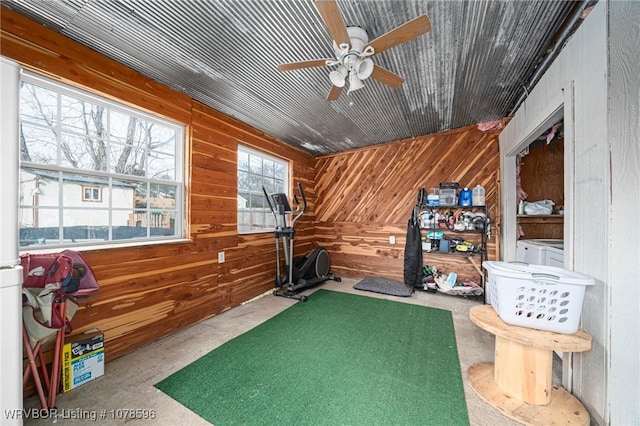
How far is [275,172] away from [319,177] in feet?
3.94

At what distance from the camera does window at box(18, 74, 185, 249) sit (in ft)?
5.47

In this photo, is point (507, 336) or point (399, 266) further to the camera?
point (399, 266)

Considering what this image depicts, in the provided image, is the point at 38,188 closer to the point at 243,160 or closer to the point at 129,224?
the point at 129,224

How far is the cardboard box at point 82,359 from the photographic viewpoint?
1590mm

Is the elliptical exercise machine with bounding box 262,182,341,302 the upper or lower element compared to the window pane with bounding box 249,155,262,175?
lower

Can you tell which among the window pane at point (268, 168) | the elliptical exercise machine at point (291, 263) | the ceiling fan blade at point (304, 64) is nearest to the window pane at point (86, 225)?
the elliptical exercise machine at point (291, 263)

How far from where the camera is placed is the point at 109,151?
6.72 feet

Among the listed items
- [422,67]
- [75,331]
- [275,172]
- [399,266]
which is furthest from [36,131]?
[399,266]

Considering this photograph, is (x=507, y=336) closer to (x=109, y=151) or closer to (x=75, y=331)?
(x=75, y=331)

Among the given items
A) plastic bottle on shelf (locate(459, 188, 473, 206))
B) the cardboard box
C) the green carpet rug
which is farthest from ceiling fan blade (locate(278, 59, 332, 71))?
plastic bottle on shelf (locate(459, 188, 473, 206))

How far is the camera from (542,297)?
1397mm

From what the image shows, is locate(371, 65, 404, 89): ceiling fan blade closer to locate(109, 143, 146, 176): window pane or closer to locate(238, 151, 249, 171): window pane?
locate(238, 151, 249, 171): window pane

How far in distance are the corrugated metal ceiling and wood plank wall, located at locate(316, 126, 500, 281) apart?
34.7 inches

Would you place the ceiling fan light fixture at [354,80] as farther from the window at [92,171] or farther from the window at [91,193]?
the window at [91,193]
